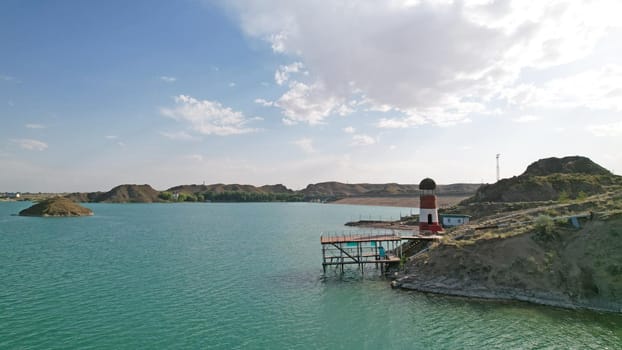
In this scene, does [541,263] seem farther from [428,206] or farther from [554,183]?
[554,183]

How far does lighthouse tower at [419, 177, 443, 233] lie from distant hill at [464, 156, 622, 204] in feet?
91.1

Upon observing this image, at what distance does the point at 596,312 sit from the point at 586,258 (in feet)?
19.6

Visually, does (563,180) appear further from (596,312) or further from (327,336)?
(327,336)

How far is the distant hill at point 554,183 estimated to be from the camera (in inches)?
2985

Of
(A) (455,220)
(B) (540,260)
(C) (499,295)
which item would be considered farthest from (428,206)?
(C) (499,295)

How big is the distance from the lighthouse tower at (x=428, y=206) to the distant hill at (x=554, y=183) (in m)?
27.8

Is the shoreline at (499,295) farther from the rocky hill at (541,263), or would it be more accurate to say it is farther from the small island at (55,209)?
the small island at (55,209)

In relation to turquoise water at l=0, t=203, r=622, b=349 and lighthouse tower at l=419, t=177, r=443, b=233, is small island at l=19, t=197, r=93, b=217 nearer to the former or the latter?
turquoise water at l=0, t=203, r=622, b=349

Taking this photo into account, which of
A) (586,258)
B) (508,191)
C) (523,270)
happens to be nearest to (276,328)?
(523,270)

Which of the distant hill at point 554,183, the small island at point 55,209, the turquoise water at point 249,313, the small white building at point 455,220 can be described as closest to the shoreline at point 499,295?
the turquoise water at point 249,313

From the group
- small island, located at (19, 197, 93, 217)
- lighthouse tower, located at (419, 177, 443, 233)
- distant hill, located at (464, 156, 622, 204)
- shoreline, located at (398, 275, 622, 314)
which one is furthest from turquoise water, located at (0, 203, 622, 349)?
small island, located at (19, 197, 93, 217)

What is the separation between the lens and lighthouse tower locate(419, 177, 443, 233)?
53594 millimetres

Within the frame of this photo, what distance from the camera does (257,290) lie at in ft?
132

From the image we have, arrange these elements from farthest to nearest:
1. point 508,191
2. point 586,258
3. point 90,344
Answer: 1. point 508,191
2. point 586,258
3. point 90,344
